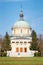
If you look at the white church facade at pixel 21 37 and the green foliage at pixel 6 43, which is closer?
the green foliage at pixel 6 43

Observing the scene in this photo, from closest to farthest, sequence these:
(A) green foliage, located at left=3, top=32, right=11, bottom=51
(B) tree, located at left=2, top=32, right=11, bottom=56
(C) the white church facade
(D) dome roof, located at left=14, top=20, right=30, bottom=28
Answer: (B) tree, located at left=2, top=32, right=11, bottom=56, (A) green foliage, located at left=3, top=32, right=11, bottom=51, (C) the white church facade, (D) dome roof, located at left=14, top=20, right=30, bottom=28

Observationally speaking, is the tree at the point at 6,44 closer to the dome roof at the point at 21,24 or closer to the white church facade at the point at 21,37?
the white church facade at the point at 21,37

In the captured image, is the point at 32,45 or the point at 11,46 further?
the point at 11,46

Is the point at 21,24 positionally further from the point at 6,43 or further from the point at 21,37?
the point at 6,43

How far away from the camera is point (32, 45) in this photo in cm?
8944

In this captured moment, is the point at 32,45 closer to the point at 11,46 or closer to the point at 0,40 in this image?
the point at 11,46

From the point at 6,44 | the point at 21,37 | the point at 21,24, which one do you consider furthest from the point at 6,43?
the point at 21,24

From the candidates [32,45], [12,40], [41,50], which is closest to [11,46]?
[12,40]

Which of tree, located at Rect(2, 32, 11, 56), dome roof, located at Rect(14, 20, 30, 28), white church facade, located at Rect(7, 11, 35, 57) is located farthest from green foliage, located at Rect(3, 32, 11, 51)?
dome roof, located at Rect(14, 20, 30, 28)

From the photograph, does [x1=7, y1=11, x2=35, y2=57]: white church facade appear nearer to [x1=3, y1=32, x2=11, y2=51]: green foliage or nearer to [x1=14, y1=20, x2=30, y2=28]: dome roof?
[x1=14, y1=20, x2=30, y2=28]: dome roof

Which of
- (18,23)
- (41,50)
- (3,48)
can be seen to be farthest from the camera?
(18,23)

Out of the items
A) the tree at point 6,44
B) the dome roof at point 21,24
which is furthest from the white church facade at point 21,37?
the tree at point 6,44

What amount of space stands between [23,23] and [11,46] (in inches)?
418

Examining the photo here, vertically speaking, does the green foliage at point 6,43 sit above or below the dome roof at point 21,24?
below
